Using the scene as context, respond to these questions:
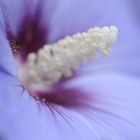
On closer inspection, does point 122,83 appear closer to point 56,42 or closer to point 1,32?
point 56,42

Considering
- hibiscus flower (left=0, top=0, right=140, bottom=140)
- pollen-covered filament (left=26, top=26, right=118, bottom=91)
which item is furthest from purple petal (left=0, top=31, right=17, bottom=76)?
pollen-covered filament (left=26, top=26, right=118, bottom=91)

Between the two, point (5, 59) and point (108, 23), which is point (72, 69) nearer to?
point (108, 23)

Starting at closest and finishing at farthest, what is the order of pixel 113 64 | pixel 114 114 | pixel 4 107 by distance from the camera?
pixel 4 107, pixel 114 114, pixel 113 64

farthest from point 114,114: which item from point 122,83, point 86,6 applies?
point 86,6

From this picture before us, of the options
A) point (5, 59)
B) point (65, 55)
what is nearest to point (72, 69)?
point (65, 55)

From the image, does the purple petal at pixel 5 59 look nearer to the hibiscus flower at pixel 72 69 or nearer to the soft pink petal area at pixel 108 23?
the hibiscus flower at pixel 72 69

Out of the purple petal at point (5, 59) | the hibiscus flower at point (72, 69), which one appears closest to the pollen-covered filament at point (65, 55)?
the hibiscus flower at point (72, 69)

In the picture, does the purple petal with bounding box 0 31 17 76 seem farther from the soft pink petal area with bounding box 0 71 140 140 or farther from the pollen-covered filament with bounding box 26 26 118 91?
the pollen-covered filament with bounding box 26 26 118 91
